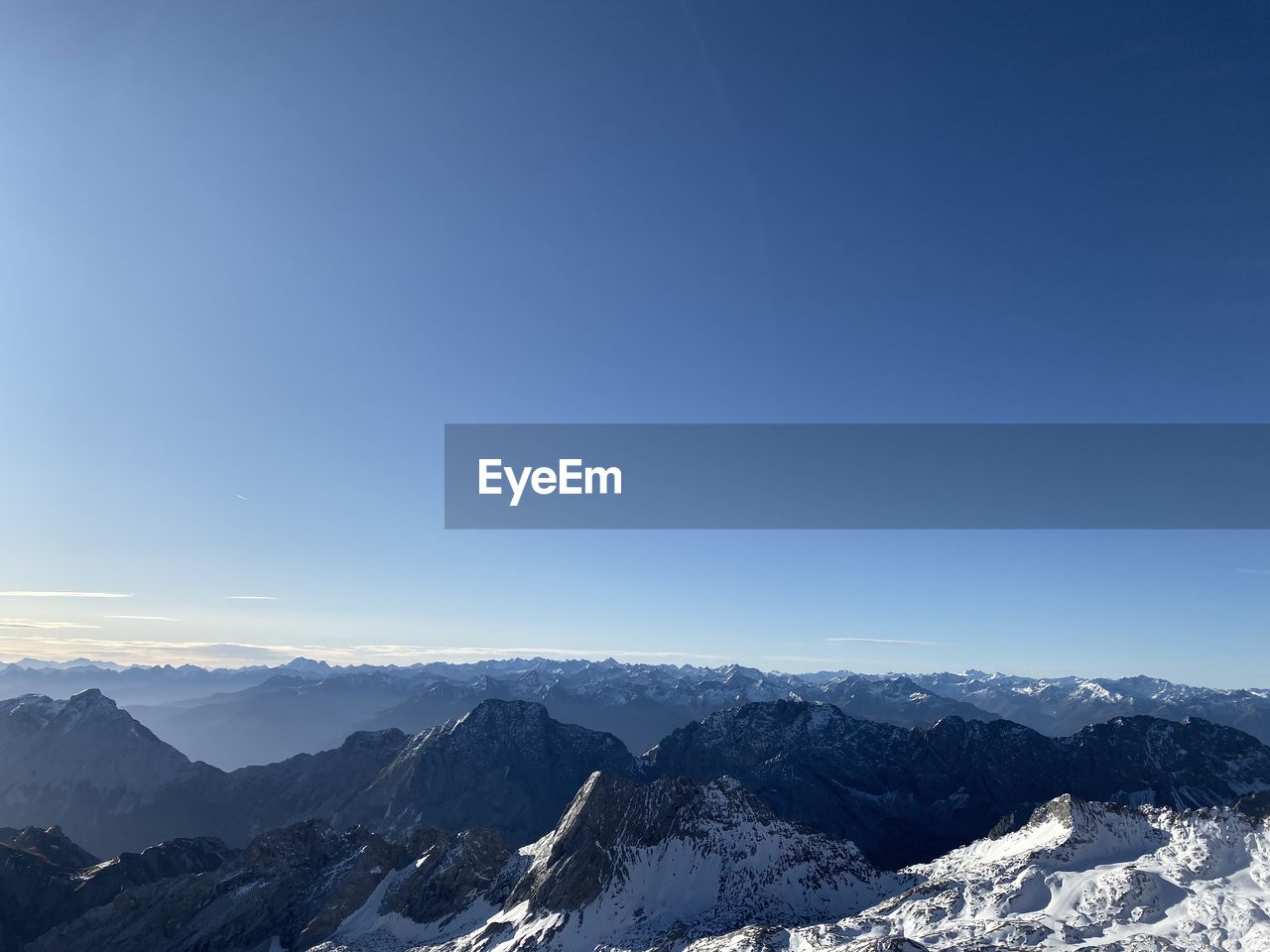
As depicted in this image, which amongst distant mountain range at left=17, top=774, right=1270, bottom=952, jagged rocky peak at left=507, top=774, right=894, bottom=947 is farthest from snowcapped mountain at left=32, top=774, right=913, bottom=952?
distant mountain range at left=17, top=774, right=1270, bottom=952

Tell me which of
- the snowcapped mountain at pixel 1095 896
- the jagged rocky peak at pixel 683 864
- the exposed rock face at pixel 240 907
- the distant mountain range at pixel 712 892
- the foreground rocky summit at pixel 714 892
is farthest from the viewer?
the exposed rock face at pixel 240 907

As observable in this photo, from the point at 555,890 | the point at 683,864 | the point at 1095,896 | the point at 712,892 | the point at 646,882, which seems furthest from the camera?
the point at 683,864

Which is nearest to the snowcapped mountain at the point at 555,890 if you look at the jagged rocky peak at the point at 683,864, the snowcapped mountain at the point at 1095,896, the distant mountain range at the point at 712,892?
the jagged rocky peak at the point at 683,864

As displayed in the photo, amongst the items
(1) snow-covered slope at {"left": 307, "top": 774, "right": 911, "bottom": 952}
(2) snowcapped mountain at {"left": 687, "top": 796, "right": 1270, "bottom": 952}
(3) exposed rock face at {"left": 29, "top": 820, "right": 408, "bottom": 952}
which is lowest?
(3) exposed rock face at {"left": 29, "top": 820, "right": 408, "bottom": 952}

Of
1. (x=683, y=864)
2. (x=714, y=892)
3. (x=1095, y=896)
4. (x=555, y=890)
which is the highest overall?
(x=1095, y=896)

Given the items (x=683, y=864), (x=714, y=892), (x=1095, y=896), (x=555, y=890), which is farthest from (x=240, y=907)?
(x=1095, y=896)

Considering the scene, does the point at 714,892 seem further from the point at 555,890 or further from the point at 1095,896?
the point at 1095,896

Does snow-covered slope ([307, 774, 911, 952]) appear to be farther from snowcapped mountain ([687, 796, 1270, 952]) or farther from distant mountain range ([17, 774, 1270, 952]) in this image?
snowcapped mountain ([687, 796, 1270, 952])

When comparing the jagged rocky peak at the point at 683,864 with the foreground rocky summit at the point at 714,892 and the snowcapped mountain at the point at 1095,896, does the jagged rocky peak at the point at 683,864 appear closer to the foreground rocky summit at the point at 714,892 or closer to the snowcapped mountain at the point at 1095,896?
the foreground rocky summit at the point at 714,892
